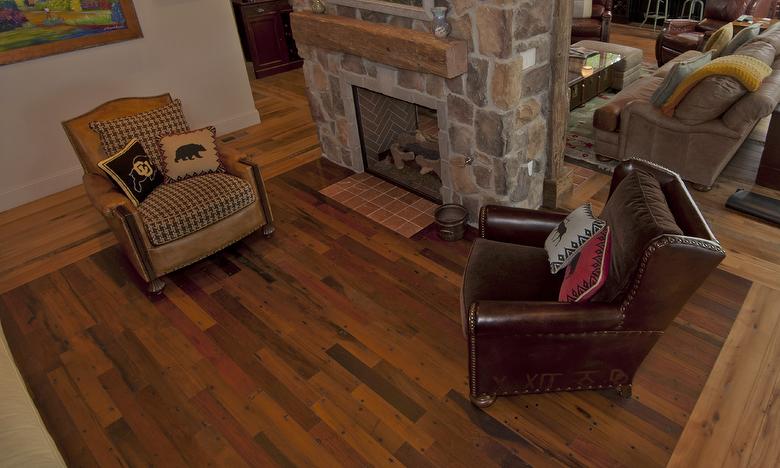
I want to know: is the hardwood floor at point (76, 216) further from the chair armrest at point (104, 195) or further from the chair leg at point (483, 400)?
the chair leg at point (483, 400)

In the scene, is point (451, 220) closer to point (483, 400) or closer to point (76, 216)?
point (483, 400)

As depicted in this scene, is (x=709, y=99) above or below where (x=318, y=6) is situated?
below

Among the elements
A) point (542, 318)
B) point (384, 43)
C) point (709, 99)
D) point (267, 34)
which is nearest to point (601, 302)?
point (542, 318)

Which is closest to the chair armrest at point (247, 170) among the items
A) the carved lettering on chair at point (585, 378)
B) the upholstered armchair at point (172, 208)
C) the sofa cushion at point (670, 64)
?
the upholstered armchair at point (172, 208)

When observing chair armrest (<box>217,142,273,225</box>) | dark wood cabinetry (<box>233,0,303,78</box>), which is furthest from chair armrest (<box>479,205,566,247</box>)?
dark wood cabinetry (<box>233,0,303,78</box>)

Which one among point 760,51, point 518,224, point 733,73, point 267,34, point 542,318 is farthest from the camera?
point 267,34

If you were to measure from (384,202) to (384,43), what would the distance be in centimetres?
119

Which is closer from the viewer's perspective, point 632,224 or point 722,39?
point 632,224

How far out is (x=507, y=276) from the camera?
2.34 m

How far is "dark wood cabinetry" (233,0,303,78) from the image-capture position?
6.73 metres

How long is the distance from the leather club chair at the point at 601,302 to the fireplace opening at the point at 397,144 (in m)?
1.73

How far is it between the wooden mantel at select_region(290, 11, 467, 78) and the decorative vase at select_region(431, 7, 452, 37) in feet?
0.14

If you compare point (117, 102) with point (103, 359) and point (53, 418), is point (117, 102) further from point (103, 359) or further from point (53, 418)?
point (53, 418)

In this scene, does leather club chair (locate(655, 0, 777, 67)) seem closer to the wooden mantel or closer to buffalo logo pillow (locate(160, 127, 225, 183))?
the wooden mantel
